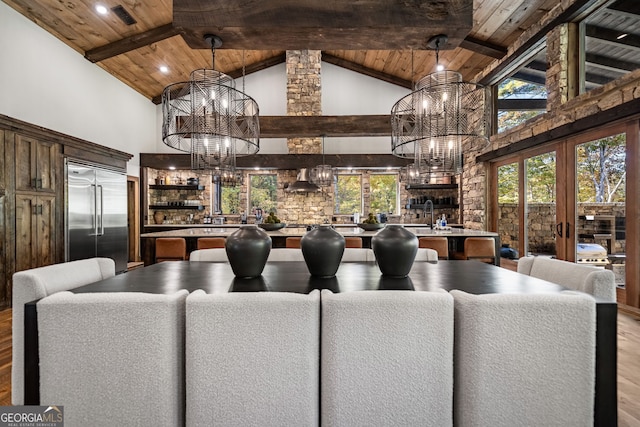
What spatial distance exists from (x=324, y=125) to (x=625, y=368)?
15.5 feet

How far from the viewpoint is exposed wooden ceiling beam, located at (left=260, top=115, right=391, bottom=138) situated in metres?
5.48

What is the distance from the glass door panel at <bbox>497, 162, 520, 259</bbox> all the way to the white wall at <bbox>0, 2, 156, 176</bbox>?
7600 mm

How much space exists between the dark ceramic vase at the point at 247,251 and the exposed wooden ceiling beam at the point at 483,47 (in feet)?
18.3

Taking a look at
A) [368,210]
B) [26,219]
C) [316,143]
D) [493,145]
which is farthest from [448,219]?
[26,219]


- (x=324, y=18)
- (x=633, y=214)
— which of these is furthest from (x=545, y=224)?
(x=324, y=18)

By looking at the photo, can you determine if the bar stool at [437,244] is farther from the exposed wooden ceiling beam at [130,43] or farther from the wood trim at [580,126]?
the exposed wooden ceiling beam at [130,43]

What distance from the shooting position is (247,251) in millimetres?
1769

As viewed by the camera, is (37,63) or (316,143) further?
(316,143)

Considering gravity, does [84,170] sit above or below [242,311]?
above

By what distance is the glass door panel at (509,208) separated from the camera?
18.3 ft

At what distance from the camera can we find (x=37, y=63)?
179 inches

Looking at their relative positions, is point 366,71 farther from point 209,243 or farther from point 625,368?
point 625,368

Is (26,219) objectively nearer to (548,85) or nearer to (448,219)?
(548,85)

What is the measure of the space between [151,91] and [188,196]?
2.60m
